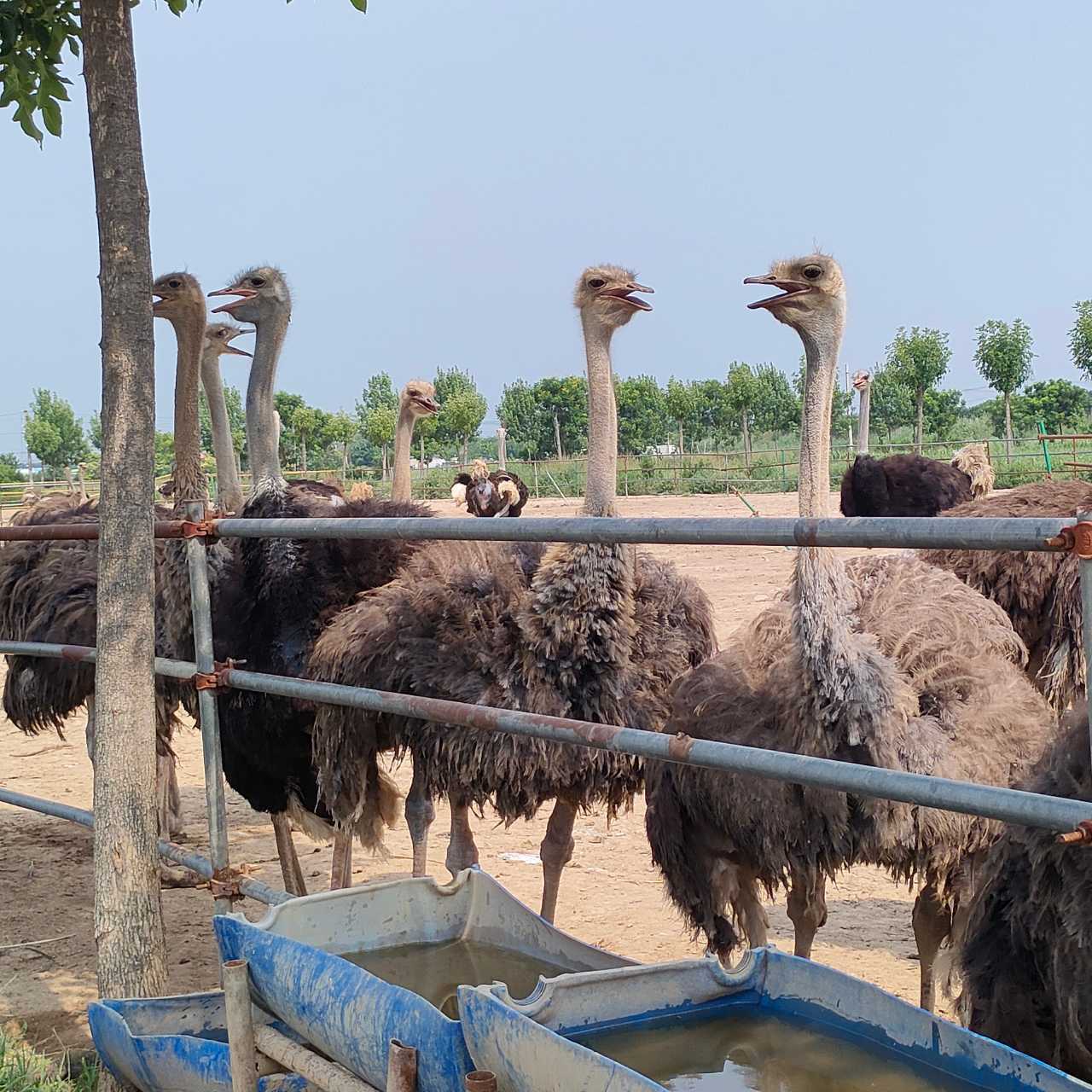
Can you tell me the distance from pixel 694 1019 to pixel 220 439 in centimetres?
455

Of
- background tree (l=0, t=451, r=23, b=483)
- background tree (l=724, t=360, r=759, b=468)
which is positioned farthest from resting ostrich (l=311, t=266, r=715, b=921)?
background tree (l=0, t=451, r=23, b=483)

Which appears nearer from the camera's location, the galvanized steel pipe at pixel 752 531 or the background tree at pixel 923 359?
the galvanized steel pipe at pixel 752 531

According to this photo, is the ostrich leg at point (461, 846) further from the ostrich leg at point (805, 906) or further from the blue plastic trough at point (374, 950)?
the blue plastic trough at point (374, 950)

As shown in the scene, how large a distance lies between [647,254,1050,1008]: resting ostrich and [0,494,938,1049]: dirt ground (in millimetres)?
460

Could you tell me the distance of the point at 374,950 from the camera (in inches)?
104

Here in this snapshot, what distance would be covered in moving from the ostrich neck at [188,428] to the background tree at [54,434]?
1820 inches

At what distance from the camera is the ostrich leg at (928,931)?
3465 mm

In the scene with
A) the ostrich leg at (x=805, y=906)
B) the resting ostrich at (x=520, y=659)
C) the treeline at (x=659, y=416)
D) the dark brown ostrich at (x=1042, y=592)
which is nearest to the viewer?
the ostrich leg at (x=805, y=906)

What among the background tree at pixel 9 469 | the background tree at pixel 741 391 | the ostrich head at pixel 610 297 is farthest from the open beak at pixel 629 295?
the background tree at pixel 9 469

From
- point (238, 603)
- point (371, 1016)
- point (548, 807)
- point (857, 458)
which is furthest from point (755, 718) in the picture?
point (857, 458)

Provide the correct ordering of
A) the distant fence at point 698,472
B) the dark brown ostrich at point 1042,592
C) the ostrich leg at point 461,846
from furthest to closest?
the distant fence at point 698,472 → the dark brown ostrich at point 1042,592 → the ostrich leg at point 461,846

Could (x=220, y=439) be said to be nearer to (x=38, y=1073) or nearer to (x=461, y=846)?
(x=461, y=846)

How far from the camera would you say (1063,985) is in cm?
207

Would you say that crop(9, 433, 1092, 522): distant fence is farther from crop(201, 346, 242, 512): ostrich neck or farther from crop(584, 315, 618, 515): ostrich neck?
crop(584, 315, 618, 515): ostrich neck
